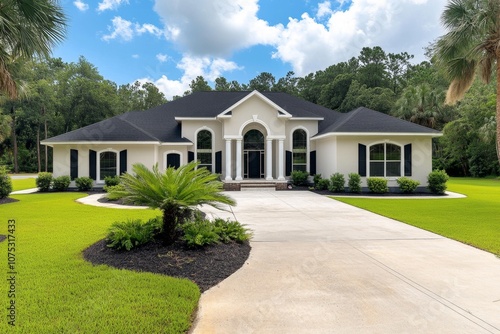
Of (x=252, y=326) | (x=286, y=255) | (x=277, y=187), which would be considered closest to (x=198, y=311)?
(x=252, y=326)

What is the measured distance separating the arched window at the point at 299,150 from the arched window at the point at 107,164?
11.5 m

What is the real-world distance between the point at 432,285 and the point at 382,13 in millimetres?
19297

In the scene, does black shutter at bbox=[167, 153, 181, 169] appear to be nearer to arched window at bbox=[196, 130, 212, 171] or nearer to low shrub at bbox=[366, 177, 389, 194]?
arched window at bbox=[196, 130, 212, 171]

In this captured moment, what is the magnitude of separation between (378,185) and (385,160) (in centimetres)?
192

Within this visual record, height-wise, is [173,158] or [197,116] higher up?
[197,116]

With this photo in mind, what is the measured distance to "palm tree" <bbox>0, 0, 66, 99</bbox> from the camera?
7.71 m

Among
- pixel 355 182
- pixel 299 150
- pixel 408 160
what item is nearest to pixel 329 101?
pixel 299 150

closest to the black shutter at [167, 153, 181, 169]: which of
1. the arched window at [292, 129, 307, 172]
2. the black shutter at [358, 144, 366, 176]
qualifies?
the arched window at [292, 129, 307, 172]

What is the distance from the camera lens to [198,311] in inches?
151

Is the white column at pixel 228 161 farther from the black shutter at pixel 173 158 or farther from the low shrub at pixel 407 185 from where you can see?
the low shrub at pixel 407 185

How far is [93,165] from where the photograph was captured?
1906cm

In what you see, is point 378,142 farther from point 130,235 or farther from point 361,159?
point 130,235

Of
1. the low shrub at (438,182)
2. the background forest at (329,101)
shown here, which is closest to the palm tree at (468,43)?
the low shrub at (438,182)

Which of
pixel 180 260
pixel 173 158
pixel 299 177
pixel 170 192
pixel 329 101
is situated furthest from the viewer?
pixel 329 101
